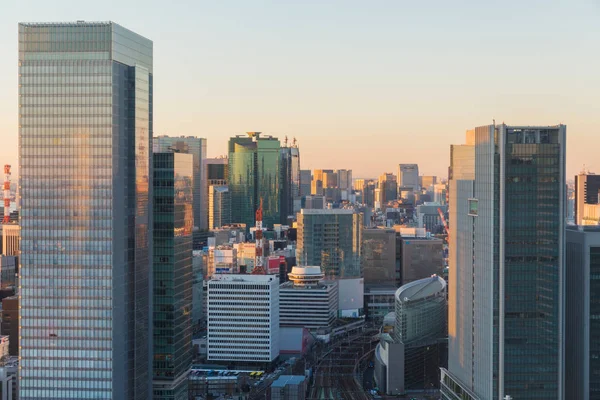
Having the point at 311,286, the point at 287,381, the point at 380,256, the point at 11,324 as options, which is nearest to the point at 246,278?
the point at 311,286

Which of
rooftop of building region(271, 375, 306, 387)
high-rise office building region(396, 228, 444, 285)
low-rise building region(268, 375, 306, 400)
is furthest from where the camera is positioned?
high-rise office building region(396, 228, 444, 285)

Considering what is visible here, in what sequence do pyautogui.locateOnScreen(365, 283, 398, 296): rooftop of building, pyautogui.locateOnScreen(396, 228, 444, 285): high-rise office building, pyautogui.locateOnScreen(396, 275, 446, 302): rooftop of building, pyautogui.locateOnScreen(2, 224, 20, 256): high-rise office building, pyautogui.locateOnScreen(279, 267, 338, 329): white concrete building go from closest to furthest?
pyautogui.locateOnScreen(396, 275, 446, 302): rooftop of building
pyautogui.locateOnScreen(279, 267, 338, 329): white concrete building
pyautogui.locateOnScreen(365, 283, 398, 296): rooftop of building
pyautogui.locateOnScreen(396, 228, 444, 285): high-rise office building
pyautogui.locateOnScreen(2, 224, 20, 256): high-rise office building

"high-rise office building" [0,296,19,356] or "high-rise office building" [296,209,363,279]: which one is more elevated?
A: "high-rise office building" [296,209,363,279]

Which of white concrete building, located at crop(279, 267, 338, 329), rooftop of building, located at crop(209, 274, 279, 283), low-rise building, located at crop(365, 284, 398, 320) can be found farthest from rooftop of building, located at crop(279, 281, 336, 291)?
rooftop of building, located at crop(209, 274, 279, 283)

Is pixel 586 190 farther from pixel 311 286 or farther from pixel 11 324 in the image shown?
pixel 11 324

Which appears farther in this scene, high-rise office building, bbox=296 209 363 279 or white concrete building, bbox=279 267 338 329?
high-rise office building, bbox=296 209 363 279

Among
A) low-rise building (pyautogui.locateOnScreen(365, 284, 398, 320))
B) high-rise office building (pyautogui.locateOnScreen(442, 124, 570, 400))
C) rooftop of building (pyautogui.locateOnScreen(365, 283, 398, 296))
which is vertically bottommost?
low-rise building (pyautogui.locateOnScreen(365, 284, 398, 320))

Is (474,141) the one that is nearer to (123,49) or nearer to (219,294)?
(123,49)

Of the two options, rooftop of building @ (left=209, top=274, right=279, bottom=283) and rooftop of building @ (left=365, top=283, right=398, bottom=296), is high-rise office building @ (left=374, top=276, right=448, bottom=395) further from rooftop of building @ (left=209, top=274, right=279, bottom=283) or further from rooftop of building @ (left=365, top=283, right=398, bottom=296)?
rooftop of building @ (left=365, top=283, right=398, bottom=296)
